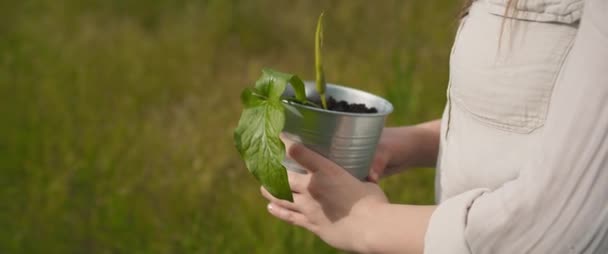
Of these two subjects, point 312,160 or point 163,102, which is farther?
point 163,102

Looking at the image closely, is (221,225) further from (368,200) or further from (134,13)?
(134,13)

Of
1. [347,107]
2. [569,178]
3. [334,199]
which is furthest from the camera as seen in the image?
[347,107]

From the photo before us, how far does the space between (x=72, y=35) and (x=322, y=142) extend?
2923 millimetres

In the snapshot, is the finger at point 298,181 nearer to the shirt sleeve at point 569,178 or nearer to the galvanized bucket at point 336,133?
the galvanized bucket at point 336,133

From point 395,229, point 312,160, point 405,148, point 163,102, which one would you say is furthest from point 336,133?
point 163,102

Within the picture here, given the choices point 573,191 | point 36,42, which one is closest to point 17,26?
point 36,42

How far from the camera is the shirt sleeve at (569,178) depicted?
2.50ft

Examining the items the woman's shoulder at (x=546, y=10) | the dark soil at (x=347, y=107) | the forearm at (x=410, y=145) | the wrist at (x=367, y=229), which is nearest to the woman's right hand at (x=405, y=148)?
the forearm at (x=410, y=145)

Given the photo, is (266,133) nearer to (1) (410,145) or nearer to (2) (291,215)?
(2) (291,215)

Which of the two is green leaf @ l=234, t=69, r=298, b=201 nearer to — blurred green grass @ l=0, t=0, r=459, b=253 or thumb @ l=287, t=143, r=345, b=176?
thumb @ l=287, t=143, r=345, b=176

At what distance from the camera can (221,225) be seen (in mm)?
2447

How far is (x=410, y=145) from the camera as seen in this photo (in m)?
1.28

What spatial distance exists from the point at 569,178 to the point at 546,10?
0.62ft

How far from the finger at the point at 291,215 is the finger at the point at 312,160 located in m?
0.09
